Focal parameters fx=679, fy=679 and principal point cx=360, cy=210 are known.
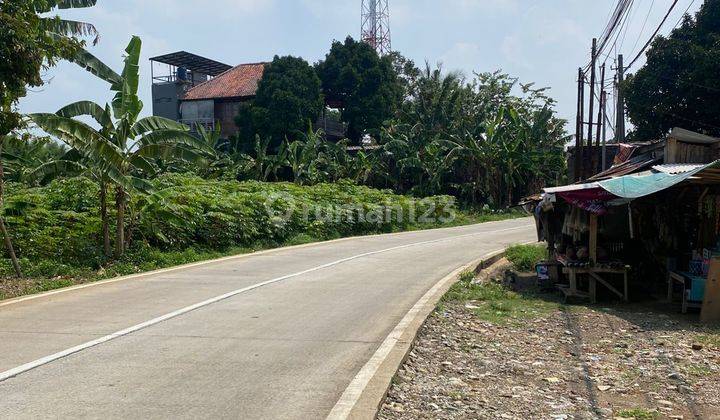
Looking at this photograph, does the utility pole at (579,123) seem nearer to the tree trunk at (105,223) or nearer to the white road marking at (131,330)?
the white road marking at (131,330)

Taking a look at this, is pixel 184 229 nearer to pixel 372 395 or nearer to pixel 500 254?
pixel 500 254

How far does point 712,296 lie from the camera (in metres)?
10.7

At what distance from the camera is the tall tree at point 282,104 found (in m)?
43.5

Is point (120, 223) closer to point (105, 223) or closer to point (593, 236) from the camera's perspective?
point (105, 223)

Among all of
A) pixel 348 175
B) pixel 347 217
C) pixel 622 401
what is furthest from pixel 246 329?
pixel 348 175

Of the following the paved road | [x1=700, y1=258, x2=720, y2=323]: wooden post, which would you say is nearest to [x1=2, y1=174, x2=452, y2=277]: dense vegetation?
the paved road

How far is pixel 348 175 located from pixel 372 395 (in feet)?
117

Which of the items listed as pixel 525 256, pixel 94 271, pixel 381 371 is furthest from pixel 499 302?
pixel 94 271

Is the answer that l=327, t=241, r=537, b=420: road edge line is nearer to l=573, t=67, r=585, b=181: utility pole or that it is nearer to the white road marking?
the white road marking

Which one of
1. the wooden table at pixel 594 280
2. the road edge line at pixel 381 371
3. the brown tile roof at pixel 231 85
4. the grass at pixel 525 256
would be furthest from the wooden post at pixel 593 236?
the brown tile roof at pixel 231 85

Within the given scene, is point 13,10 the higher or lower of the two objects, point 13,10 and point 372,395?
the higher

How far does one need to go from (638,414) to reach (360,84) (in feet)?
140

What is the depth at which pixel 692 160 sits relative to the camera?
16.6 m

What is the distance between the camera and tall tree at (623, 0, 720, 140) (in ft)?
87.4
